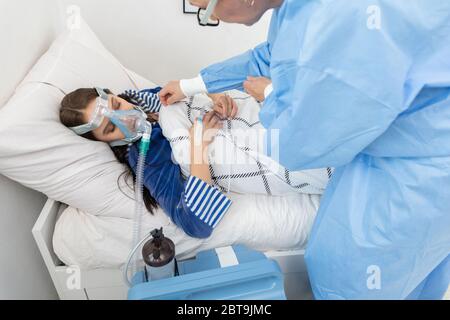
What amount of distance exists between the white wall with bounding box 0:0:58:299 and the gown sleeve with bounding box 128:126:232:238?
0.43m

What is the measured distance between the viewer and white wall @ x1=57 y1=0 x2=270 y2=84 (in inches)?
69.0

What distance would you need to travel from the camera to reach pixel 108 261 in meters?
1.14

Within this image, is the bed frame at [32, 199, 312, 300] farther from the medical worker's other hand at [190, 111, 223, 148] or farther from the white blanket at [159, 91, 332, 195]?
the medical worker's other hand at [190, 111, 223, 148]

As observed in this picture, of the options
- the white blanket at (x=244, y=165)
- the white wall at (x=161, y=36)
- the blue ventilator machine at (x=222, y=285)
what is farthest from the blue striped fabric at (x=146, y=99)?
the blue ventilator machine at (x=222, y=285)

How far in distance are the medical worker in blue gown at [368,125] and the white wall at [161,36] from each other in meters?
0.94

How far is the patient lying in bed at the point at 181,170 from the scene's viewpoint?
1.10m

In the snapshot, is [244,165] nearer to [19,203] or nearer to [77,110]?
[77,110]

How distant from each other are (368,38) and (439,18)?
16 cm

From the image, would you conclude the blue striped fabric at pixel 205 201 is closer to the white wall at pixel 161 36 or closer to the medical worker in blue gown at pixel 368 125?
the medical worker in blue gown at pixel 368 125

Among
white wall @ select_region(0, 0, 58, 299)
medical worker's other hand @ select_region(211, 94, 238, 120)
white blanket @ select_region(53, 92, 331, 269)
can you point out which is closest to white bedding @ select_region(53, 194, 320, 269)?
white blanket @ select_region(53, 92, 331, 269)

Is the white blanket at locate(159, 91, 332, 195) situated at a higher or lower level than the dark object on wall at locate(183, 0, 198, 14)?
lower

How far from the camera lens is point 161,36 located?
1.85 metres

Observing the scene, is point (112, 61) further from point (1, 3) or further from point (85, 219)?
point (85, 219)
